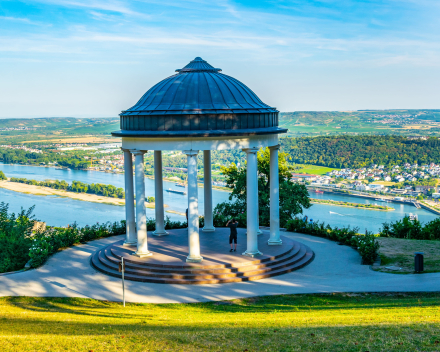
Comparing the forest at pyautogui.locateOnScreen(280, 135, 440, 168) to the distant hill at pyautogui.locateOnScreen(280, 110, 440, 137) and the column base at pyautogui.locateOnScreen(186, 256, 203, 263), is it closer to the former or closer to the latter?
the distant hill at pyautogui.locateOnScreen(280, 110, 440, 137)

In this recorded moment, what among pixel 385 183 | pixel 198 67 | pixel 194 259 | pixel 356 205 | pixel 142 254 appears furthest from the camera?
pixel 385 183

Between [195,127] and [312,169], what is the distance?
74148 millimetres

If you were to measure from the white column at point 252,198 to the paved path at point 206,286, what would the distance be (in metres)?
1.81

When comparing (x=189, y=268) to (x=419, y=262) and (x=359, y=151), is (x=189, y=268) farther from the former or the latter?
(x=359, y=151)

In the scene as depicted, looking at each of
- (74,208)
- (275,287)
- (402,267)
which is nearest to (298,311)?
(275,287)

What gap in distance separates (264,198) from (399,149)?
78053 mm

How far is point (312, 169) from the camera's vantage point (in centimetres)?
8794

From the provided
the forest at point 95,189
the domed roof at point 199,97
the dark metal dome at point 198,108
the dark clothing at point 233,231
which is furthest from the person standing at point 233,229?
the forest at point 95,189

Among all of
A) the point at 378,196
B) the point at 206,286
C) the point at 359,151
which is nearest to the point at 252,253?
the point at 206,286

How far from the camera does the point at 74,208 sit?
70188 mm

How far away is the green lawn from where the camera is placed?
8688 mm

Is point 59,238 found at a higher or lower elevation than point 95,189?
higher

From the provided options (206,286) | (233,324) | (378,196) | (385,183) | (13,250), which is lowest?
(378,196)

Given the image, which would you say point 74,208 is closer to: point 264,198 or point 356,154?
point 264,198
